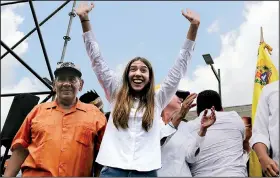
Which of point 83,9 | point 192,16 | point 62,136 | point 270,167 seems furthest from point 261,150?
point 83,9

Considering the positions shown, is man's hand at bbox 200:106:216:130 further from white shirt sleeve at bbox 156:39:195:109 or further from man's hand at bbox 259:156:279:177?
man's hand at bbox 259:156:279:177

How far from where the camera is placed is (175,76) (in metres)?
2.78

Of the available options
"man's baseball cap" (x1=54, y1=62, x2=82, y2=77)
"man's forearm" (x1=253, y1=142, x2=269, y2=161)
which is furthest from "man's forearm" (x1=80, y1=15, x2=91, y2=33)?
"man's forearm" (x1=253, y1=142, x2=269, y2=161)

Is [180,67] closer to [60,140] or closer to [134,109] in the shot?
[134,109]

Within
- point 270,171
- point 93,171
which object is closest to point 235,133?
point 270,171

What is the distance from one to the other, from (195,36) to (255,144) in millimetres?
910

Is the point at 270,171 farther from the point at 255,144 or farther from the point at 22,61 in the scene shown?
the point at 22,61

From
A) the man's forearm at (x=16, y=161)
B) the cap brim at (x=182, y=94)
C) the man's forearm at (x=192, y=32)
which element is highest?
the man's forearm at (x=192, y=32)

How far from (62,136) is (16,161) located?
38 cm

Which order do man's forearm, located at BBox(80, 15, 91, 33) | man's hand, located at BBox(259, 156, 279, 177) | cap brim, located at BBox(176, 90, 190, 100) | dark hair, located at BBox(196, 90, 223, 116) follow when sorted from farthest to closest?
1. cap brim, located at BBox(176, 90, 190, 100)
2. dark hair, located at BBox(196, 90, 223, 116)
3. man's forearm, located at BBox(80, 15, 91, 33)
4. man's hand, located at BBox(259, 156, 279, 177)

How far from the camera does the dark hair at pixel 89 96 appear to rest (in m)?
3.38

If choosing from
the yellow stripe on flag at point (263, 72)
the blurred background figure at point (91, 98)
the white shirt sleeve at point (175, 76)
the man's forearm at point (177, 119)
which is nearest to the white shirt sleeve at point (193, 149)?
the man's forearm at point (177, 119)

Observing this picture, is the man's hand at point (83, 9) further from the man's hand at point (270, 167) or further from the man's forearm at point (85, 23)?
the man's hand at point (270, 167)

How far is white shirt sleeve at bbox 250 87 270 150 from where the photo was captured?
2287 millimetres
